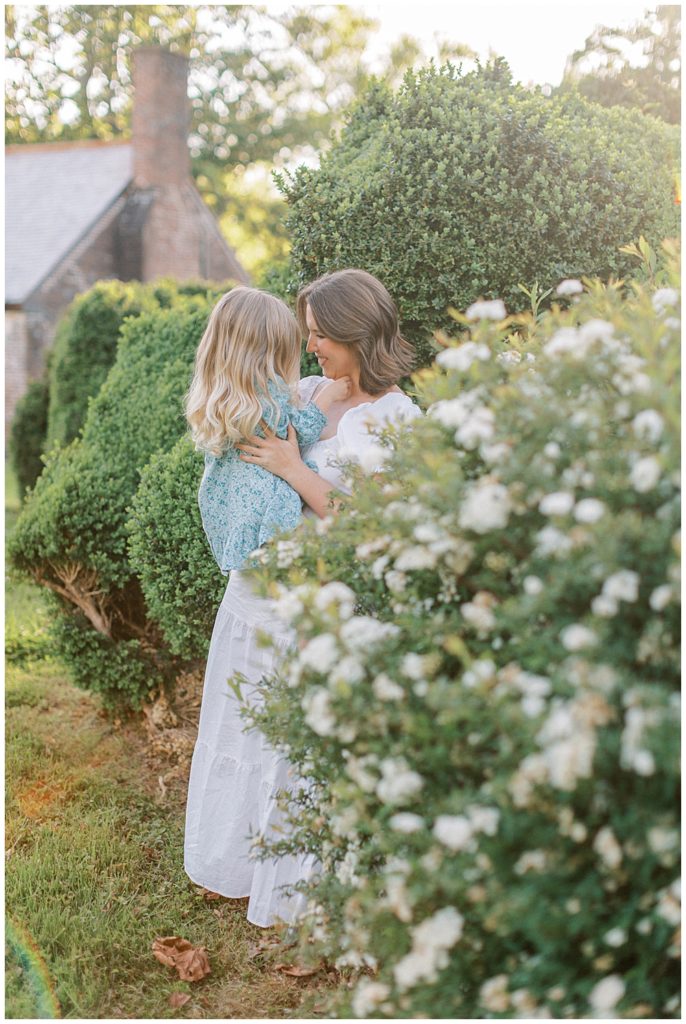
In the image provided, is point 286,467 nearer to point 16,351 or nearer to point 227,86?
point 16,351

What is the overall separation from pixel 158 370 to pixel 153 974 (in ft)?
12.0

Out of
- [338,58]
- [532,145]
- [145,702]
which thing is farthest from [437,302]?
[338,58]

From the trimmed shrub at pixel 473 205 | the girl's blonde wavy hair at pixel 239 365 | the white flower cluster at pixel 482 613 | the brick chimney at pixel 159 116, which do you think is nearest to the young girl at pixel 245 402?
the girl's blonde wavy hair at pixel 239 365

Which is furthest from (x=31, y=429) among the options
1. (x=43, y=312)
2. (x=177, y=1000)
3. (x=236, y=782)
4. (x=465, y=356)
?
(x=465, y=356)

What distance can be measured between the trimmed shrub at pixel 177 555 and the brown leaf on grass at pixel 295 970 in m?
1.47

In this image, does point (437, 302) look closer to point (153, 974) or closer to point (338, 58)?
point (153, 974)

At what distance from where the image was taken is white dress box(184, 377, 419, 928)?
3.43 meters

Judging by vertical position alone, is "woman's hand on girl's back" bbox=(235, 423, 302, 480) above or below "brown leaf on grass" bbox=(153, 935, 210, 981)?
above

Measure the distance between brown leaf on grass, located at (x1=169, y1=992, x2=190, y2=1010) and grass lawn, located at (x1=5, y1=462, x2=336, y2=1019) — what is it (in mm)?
15

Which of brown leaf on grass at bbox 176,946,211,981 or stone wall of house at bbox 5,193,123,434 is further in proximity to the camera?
stone wall of house at bbox 5,193,123,434

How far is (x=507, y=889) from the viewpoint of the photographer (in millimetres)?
1688

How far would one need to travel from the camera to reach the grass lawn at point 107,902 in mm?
3312

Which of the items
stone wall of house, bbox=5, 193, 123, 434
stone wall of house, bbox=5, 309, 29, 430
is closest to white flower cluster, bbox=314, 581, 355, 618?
stone wall of house, bbox=5, 193, 123, 434

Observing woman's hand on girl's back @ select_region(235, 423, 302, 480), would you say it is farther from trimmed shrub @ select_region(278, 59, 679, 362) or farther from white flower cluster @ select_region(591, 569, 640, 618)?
white flower cluster @ select_region(591, 569, 640, 618)
